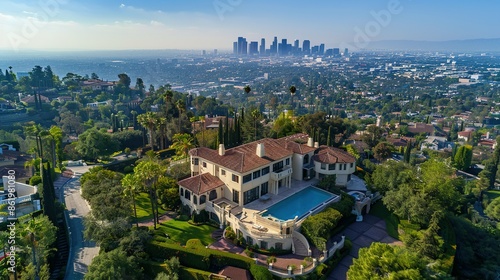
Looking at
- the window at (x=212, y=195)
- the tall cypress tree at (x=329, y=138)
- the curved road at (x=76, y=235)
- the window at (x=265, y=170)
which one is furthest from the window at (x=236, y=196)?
the tall cypress tree at (x=329, y=138)

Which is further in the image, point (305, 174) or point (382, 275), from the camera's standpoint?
point (305, 174)

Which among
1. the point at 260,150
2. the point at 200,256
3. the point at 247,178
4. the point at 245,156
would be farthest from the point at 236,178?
the point at 200,256

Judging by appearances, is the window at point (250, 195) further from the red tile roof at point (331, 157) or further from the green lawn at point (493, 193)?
the green lawn at point (493, 193)

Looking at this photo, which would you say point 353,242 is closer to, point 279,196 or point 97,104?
point 279,196

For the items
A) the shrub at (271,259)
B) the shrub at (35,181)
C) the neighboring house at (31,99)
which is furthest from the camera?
the neighboring house at (31,99)

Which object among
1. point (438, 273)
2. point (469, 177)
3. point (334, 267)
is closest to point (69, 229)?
point (334, 267)

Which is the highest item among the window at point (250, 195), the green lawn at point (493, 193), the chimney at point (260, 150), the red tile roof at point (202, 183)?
the chimney at point (260, 150)

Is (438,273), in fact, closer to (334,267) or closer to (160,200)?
(334,267)
